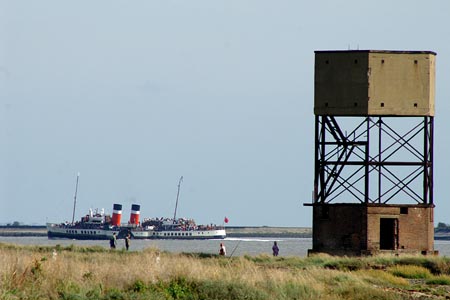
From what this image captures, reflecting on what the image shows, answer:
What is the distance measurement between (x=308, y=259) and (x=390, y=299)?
16653mm

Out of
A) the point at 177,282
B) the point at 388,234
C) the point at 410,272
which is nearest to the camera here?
the point at 177,282

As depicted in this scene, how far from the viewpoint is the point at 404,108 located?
50.9 metres

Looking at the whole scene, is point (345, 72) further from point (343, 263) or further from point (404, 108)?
point (343, 263)

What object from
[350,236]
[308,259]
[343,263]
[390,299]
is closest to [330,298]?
[390,299]

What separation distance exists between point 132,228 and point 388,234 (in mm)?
121699

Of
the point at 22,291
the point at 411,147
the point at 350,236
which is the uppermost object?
the point at 411,147

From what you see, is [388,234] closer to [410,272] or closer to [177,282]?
[410,272]

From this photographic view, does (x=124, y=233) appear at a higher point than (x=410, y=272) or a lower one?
higher

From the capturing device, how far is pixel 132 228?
564 feet

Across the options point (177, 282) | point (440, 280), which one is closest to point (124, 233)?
point (440, 280)

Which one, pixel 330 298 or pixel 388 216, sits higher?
pixel 388 216

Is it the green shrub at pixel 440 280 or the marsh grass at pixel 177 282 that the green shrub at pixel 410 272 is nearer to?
the green shrub at pixel 440 280

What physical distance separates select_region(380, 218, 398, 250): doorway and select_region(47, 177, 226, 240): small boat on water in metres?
109

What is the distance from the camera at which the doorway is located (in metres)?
51.3
